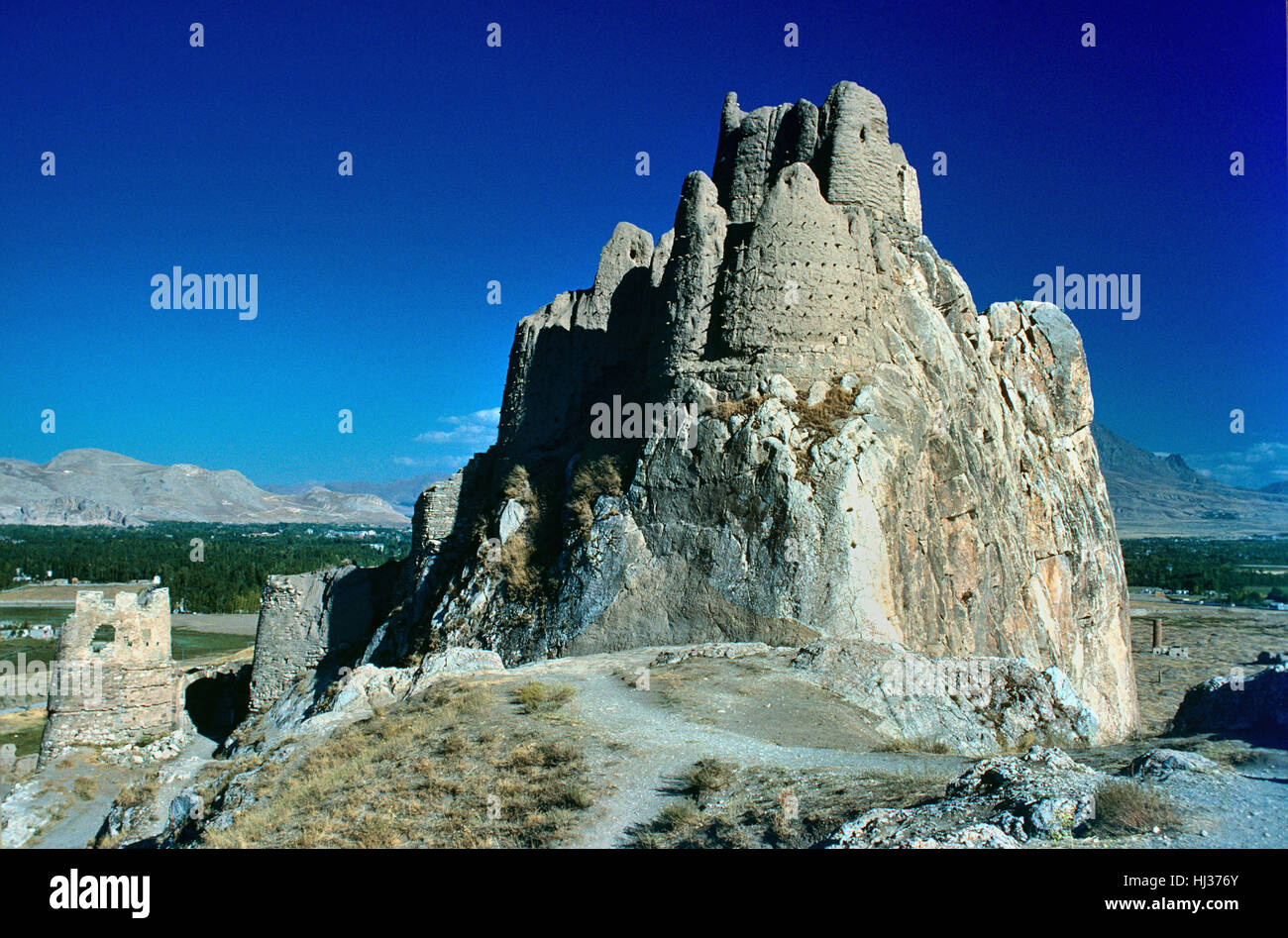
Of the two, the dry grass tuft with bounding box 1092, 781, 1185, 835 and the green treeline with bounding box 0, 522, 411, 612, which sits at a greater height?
the dry grass tuft with bounding box 1092, 781, 1185, 835

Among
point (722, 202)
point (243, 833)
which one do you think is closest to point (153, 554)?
point (722, 202)

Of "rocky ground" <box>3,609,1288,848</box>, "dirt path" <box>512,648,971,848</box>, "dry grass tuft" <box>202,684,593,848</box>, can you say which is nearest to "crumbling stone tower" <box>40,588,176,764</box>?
"rocky ground" <box>3,609,1288,848</box>

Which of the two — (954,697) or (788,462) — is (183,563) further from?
(954,697)

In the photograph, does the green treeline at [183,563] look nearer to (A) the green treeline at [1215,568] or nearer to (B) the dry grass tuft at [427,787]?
(B) the dry grass tuft at [427,787]

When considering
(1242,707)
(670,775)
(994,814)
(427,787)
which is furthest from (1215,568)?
(427,787)

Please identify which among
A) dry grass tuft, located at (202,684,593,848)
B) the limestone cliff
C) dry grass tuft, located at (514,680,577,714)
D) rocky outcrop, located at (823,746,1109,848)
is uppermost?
the limestone cliff

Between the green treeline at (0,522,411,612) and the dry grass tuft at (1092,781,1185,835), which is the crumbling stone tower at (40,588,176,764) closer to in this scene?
the dry grass tuft at (1092,781,1185,835)

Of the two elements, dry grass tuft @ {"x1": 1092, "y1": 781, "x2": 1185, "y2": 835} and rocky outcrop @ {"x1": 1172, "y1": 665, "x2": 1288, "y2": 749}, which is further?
rocky outcrop @ {"x1": 1172, "y1": 665, "x2": 1288, "y2": 749}
